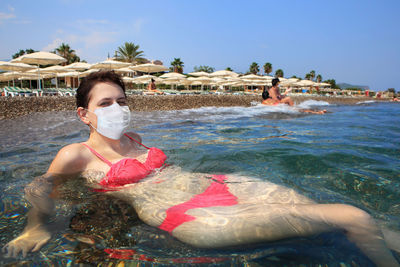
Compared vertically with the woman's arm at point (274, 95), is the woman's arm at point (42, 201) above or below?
below

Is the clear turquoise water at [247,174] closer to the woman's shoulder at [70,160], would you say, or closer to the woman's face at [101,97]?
the woman's shoulder at [70,160]

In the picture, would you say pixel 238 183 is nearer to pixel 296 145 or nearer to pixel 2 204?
pixel 2 204

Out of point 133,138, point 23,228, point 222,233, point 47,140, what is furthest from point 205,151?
point 47,140

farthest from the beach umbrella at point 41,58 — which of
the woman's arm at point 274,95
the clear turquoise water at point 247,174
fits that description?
the woman's arm at point 274,95

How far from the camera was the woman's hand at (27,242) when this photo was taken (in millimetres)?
1123

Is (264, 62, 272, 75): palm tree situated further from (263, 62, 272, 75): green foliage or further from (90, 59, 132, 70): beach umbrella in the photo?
(90, 59, 132, 70): beach umbrella

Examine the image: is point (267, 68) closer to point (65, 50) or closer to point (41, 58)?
point (65, 50)

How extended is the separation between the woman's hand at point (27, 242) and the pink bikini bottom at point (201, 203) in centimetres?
61

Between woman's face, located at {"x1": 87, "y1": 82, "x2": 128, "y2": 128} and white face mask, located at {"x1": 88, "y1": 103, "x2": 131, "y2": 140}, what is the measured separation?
3 centimetres

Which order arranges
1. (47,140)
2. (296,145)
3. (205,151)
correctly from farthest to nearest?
(47,140) → (296,145) → (205,151)

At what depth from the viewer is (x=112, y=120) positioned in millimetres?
2062

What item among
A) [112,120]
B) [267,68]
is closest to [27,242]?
[112,120]

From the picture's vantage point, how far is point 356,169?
8.38 ft

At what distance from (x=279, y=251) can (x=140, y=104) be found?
9.97 meters
